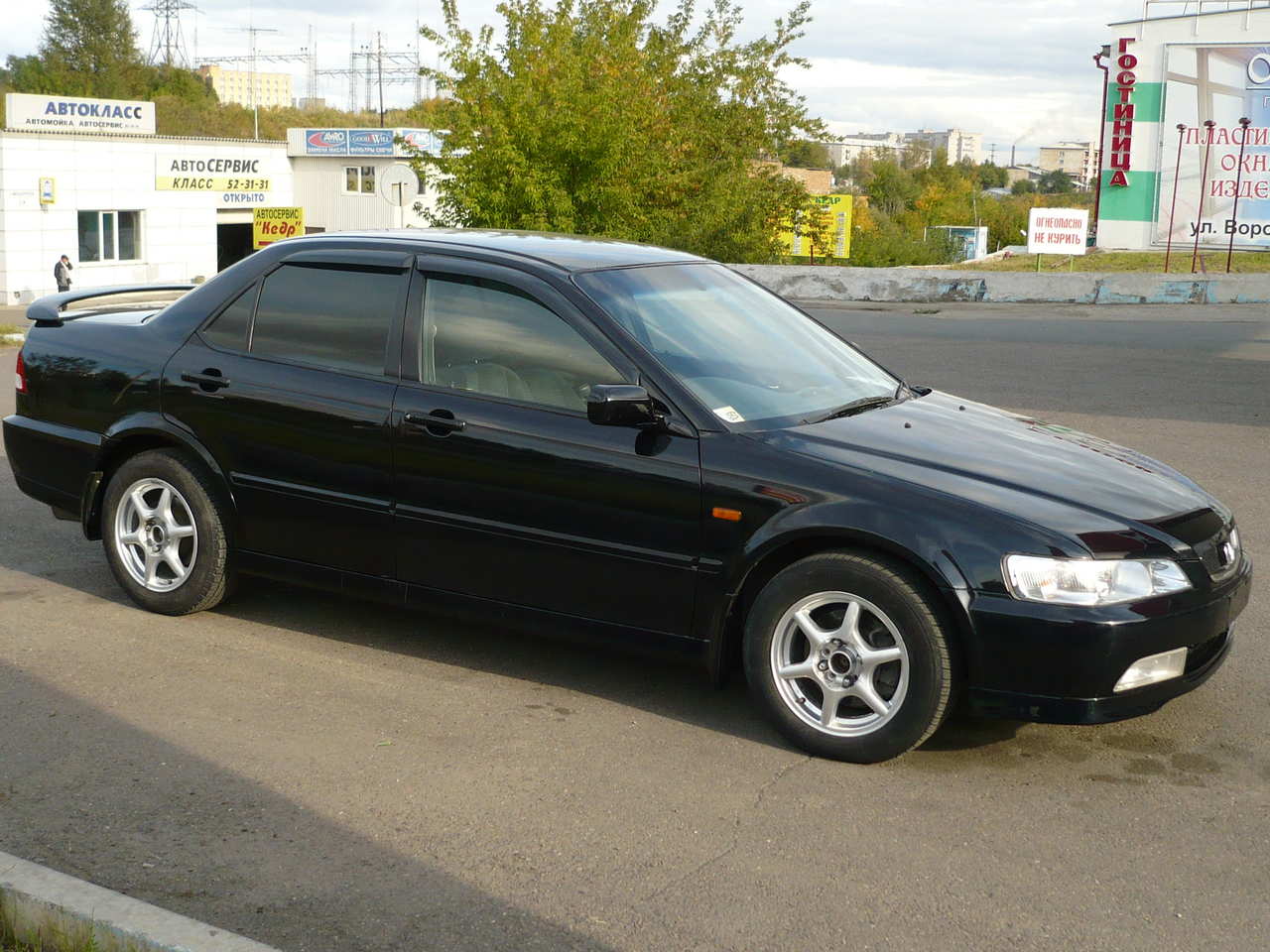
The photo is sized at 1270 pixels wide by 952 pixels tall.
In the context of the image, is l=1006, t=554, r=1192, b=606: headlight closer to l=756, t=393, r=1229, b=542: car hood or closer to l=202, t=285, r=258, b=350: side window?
l=756, t=393, r=1229, b=542: car hood

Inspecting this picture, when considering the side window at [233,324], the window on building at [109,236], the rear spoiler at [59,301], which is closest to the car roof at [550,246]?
the side window at [233,324]

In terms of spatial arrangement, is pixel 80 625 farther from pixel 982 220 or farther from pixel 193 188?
pixel 982 220

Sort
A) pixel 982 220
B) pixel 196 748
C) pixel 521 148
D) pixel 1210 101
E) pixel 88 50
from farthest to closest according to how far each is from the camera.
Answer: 1. pixel 982 220
2. pixel 88 50
3. pixel 1210 101
4. pixel 521 148
5. pixel 196 748

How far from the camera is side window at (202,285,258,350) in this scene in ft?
18.7

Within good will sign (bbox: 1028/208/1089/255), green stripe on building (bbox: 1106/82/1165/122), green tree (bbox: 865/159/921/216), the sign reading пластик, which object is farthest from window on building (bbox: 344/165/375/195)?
green tree (bbox: 865/159/921/216)

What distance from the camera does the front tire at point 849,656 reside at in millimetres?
4258

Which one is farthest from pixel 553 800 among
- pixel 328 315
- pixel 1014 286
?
pixel 1014 286

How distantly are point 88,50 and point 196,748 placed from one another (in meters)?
117

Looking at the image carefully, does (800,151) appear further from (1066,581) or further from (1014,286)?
(1066,581)

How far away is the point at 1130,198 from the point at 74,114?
132 ft

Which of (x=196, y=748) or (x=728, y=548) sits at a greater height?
(x=728, y=548)

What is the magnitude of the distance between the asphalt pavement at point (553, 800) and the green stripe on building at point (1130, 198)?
49.3 meters

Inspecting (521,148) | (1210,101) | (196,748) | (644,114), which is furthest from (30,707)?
(1210,101)

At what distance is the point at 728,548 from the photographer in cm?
456
